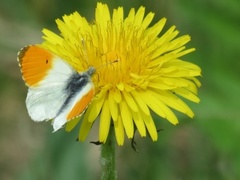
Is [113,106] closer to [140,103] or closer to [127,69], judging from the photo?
[140,103]

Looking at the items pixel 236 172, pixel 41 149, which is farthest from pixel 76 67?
pixel 41 149

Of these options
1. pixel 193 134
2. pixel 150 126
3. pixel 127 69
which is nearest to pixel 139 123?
pixel 150 126

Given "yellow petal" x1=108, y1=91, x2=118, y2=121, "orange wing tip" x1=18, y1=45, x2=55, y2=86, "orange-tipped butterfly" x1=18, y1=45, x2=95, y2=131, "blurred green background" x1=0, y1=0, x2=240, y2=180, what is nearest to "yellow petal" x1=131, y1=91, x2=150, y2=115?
"yellow petal" x1=108, y1=91, x2=118, y2=121

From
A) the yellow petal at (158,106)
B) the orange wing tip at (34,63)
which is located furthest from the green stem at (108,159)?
the orange wing tip at (34,63)

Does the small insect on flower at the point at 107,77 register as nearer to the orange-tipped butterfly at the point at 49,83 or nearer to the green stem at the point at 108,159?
the orange-tipped butterfly at the point at 49,83

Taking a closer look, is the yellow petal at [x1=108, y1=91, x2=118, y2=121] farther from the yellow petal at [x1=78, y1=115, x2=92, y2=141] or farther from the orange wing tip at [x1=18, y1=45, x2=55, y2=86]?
the orange wing tip at [x1=18, y1=45, x2=55, y2=86]

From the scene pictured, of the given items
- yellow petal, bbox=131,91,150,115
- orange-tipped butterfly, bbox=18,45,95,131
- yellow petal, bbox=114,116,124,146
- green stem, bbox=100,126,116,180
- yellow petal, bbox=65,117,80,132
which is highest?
orange-tipped butterfly, bbox=18,45,95,131

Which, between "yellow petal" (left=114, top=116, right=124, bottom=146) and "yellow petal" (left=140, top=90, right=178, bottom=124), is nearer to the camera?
"yellow petal" (left=114, top=116, right=124, bottom=146)
